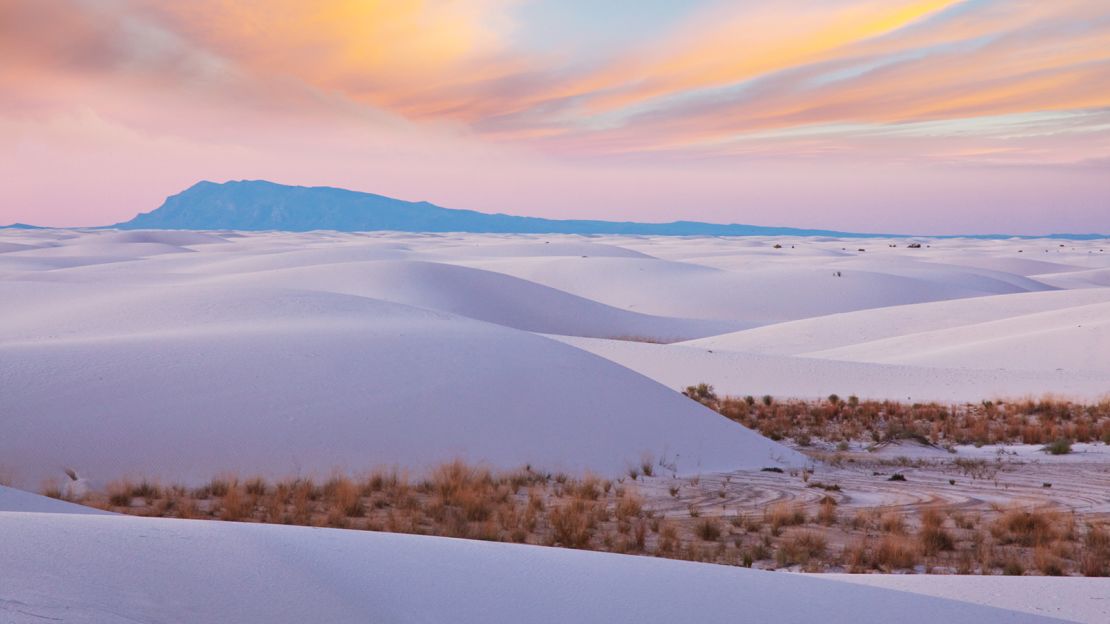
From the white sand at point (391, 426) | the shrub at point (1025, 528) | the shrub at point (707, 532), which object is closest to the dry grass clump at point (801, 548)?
the shrub at point (707, 532)

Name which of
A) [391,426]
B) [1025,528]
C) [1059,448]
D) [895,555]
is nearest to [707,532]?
[895,555]

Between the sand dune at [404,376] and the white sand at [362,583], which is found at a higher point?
the white sand at [362,583]

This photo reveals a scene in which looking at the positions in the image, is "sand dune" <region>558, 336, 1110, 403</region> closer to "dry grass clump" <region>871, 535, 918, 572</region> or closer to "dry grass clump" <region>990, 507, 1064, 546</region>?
"dry grass clump" <region>990, 507, 1064, 546</region>

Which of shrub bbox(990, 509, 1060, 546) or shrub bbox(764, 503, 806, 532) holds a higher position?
shrub bbox(990, 509, 1060, 546)

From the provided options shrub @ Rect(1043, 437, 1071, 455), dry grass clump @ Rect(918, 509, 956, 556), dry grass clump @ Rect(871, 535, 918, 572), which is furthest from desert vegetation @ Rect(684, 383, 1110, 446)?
dry grass clump @ Rect(871, 535, 918, 572)

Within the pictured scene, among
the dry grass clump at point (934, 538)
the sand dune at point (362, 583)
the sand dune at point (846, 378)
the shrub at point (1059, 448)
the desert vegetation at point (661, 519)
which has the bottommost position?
the sand dune at point (846, 378)

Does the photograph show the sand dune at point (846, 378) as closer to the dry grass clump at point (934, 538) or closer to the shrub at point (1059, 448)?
the shrub at point (1059, 448)

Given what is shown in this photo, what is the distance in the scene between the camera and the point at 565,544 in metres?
7.93

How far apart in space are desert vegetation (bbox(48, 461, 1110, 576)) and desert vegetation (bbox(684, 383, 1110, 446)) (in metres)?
6.17

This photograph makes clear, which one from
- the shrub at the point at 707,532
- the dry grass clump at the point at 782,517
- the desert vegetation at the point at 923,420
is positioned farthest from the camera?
the desert vegetation at the point at 923,420

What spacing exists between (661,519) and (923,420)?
36.7 ft

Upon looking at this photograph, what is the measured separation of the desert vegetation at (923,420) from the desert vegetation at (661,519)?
617cm

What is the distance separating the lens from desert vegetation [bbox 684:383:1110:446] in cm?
1596

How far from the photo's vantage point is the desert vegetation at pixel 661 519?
302 inches
